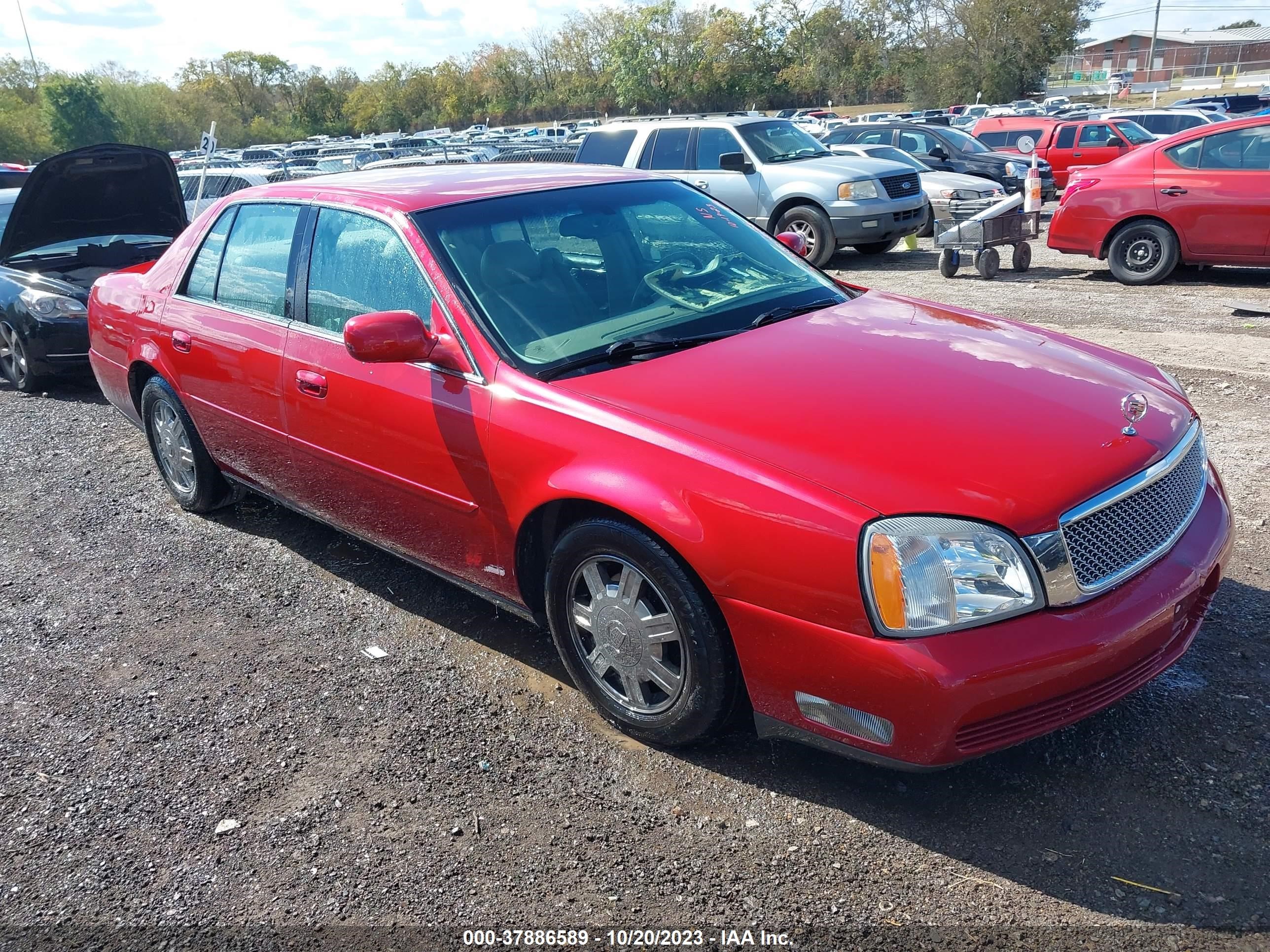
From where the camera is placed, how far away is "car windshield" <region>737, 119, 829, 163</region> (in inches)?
495

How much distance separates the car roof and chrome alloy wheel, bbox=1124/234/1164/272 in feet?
24.5

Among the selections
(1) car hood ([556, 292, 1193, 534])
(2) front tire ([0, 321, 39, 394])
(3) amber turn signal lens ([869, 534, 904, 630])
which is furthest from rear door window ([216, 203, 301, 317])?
(2) front tire ([0, 321, 39, 394])

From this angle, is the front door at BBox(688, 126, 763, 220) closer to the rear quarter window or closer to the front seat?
the rear quarter window

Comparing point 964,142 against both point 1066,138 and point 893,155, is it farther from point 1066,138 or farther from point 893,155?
point 893,155

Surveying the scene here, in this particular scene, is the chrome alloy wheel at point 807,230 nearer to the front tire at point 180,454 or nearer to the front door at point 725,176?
the front door at point 725,176

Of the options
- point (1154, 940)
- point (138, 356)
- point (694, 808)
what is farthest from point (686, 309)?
point (138, 356)

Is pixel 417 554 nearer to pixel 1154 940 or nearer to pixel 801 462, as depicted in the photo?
pixel 801 462

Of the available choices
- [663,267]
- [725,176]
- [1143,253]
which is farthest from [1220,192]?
[663,267]

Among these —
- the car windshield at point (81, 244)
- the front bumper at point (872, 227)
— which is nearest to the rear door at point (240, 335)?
the car windshield at point (81, 244)

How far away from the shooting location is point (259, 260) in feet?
14.5

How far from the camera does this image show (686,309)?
3686mm

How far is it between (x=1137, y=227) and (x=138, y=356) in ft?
29.8

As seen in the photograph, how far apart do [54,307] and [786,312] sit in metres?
6.71

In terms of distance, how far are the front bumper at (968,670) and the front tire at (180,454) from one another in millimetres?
3429
